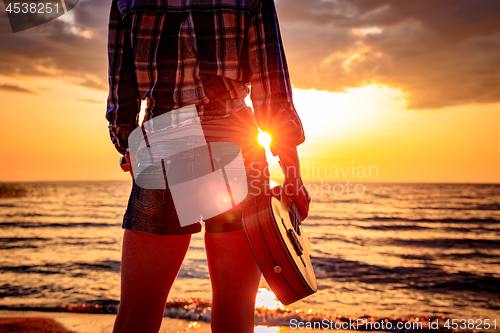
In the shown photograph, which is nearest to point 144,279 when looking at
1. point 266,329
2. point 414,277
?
point 266,329

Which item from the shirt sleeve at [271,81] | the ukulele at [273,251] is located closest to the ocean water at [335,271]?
the ukulele at [273,251]

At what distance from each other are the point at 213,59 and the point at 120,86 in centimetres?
46

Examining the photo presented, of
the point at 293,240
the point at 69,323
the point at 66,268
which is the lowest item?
the point at 66,268

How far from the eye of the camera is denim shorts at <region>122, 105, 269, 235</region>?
42.7 inches

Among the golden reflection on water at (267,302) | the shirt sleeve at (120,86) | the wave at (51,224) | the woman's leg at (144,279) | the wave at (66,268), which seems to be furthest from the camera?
the wave at (51,224)

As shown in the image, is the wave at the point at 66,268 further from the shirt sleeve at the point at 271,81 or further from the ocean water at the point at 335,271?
the shirt sleeve at the point at 271,81

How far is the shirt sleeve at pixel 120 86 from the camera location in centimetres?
128

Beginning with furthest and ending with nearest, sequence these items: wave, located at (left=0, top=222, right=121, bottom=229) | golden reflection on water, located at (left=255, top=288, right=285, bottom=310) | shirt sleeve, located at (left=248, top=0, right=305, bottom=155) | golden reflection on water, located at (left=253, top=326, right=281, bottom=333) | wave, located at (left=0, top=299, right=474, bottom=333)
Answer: wave, located at (left=0, top=222, right=121, bottom=229), golden reflection on water, located at (left=255, top=288, right=285, bottom=310), wave, located at (left=0, top=299, right=474, bottom=333), golden reflection on water, located at (left=253, top=326, right=281, bottom=333), shirt sleeve, located at (left=248, top=0, right=305, bottom=155)

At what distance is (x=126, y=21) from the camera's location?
1220 millimetres

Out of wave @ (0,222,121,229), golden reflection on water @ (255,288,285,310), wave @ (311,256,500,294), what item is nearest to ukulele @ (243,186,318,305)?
golden reflection on water @ (255,288,285,310)

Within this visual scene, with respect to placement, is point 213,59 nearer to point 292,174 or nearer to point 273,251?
point 292,174

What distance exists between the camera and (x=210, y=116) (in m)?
1.10

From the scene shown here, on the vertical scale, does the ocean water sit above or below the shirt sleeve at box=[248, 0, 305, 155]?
below

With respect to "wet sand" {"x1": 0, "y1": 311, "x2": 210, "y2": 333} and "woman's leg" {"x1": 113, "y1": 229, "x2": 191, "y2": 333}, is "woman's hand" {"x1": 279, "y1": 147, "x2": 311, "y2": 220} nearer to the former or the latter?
"woman's leg" {"x1": 113, "y1": 229, "x2": 191, "y2": 333}
